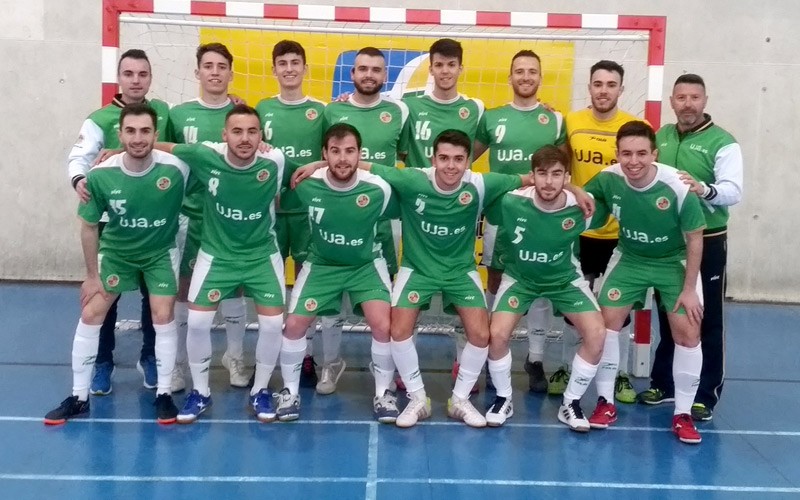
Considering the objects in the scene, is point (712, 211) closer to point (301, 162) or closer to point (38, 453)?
point (301, 162)

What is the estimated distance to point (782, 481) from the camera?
3.87 meters

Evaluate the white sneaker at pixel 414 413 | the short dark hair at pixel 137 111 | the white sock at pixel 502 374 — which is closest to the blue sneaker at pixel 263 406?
the white sneaker at pixel 414 413

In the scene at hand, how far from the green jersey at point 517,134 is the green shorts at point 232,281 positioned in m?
1.64

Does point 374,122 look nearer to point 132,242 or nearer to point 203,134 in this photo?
point 203,134

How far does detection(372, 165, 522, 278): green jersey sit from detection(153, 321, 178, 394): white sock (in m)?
1.45

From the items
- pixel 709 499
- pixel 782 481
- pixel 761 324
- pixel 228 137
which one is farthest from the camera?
pixel 761 324

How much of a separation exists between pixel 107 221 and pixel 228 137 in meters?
1.02

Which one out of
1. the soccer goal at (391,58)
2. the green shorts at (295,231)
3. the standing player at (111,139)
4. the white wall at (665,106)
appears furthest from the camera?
the white wall at (665,106)

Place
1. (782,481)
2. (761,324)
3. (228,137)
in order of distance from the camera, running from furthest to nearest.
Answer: (761,324), (228,137), (782,481)

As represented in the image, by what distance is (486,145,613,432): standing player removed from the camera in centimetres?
446

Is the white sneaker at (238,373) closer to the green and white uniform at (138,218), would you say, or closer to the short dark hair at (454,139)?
the green and white uniform at (138,218)

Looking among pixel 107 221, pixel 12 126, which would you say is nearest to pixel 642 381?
pixel 107 221

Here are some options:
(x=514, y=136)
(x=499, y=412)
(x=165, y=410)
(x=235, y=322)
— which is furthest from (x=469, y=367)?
(x=165, y=410)

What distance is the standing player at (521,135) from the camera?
4883 mm
